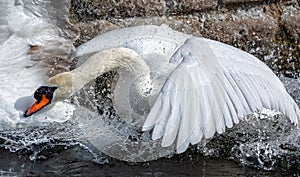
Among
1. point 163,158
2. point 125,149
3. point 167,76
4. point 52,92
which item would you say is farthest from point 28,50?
point 163,158

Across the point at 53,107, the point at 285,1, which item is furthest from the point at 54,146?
the point at 285,1

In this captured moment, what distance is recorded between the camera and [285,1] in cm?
632

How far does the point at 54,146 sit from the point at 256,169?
126cm

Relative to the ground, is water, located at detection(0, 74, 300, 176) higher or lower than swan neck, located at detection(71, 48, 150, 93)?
lower

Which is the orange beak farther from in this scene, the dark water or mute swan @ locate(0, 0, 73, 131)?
the dark water

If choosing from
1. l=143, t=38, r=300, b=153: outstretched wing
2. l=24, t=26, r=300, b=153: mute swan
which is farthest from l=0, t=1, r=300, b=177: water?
l=143, t=38, r=300, b=153: outstretched wing

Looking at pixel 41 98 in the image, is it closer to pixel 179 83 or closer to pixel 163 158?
pixel 163 158

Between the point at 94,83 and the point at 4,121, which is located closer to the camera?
the point at 4,121

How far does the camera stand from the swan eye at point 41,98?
5.18 m

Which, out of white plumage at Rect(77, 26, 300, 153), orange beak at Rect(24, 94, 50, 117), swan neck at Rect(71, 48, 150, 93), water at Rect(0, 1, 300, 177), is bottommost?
water at Rect(0, 1, 300, 177)

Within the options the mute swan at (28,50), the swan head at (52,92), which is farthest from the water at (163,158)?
the swan head at (52,92)

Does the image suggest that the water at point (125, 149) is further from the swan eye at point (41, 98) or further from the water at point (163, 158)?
the swan eye at point (41, 98)

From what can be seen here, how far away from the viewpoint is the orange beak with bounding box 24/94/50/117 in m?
5.17

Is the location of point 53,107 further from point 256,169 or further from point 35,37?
point 256,169
